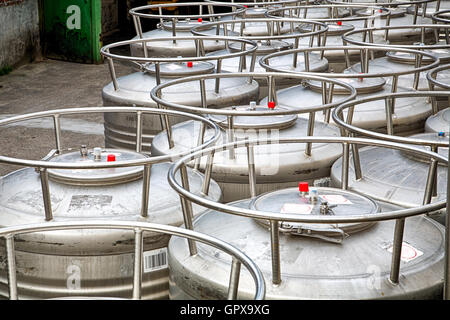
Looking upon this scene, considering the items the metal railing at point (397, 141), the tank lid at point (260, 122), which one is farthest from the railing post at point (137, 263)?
the tank lid at point (260, 122)

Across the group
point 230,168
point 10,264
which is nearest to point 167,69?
point 230,168

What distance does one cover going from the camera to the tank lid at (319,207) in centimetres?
298

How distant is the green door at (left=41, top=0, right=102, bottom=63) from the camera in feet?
46.0

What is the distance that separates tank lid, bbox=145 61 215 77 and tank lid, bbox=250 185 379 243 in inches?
104

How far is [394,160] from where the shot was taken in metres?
4.15

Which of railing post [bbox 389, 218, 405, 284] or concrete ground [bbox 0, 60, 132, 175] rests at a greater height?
railing post [bbox 389, 218, 405, 284]

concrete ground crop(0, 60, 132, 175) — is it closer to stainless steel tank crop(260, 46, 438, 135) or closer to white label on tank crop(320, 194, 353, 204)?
stainless steel tank crop(260, 46, 438, 135)

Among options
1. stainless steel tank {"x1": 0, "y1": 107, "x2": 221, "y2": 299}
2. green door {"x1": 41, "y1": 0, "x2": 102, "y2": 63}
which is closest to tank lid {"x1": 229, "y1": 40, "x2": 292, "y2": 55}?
stainless steel tank {"x1": 0, "y1": 107, "x2": 221, "y2": 299}

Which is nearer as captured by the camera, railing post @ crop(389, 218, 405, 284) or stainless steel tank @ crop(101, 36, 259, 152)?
railing post @ crop(389, 218, 405, 284)

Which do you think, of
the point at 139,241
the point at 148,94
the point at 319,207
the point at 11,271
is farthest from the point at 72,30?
the point at 139,241

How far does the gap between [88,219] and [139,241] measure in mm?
945

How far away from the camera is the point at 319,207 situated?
10.4 feet

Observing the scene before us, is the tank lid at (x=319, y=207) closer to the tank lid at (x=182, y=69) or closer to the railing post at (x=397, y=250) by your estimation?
the railing post at (x=397, y=250)

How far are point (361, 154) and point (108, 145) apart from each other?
2531mm
